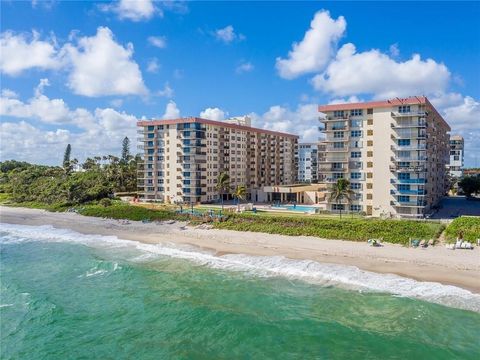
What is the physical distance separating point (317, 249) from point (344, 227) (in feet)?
25.9

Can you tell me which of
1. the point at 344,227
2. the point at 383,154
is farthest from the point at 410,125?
the point at 344,227

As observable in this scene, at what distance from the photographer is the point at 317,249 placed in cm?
5066

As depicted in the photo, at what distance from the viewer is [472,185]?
93.2 metres

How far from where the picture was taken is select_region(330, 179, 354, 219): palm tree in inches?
2547

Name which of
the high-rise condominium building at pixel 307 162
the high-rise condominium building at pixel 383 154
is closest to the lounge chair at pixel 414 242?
the high-rise condominium building at pixel 383 154

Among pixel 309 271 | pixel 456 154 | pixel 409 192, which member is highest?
pixel 456 154

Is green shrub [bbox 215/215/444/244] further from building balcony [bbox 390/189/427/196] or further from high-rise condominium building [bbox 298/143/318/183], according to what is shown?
high-rise condominium building [bbox 298/143/318/183]

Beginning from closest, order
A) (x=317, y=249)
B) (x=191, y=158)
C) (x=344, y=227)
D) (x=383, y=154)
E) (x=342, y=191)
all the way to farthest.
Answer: (x=317, y=249) < (x=344, y=227) < (x=342, y=191) < (x=383, y=154) < (x=191, y=158)

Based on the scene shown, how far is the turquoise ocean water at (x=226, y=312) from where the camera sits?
1049 inches

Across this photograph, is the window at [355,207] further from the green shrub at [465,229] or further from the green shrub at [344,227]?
the green shrub at [465,229]

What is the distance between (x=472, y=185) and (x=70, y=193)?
96.0 meters

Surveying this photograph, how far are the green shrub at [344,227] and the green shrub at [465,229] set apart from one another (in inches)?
60.4

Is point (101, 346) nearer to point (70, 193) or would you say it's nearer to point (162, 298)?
point (162, 298)

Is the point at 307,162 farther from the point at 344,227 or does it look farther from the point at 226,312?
the point at 226,312
